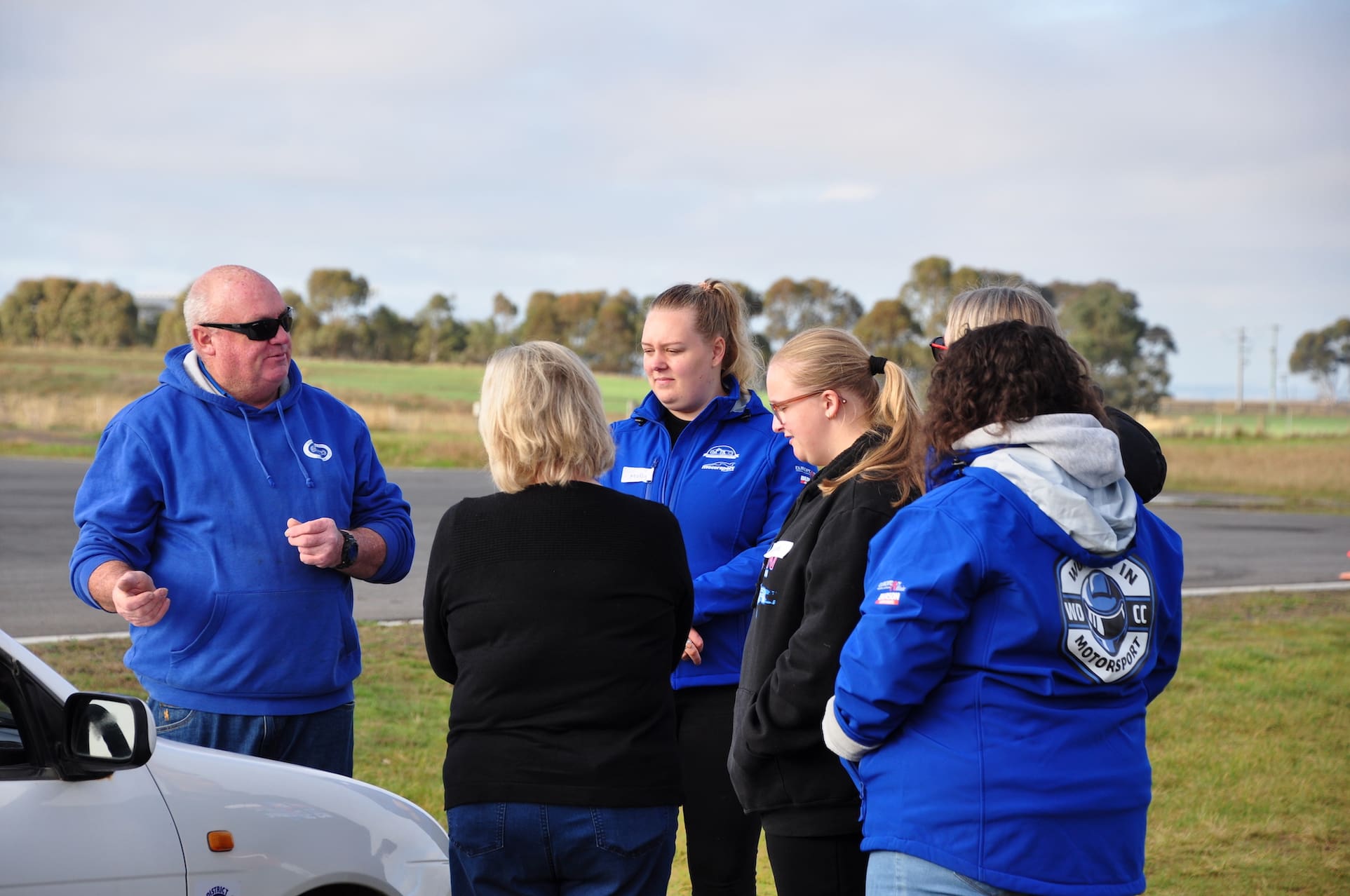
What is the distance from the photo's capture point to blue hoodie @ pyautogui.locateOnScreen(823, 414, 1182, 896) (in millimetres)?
2330

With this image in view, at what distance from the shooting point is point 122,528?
3.47m

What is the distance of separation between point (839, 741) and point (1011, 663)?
1.35ft

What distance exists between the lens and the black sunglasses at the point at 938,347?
2932mm

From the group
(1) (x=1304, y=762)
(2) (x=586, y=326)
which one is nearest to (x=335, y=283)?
(2) (x=586, y=326)

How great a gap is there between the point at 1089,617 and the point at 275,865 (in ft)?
6.37

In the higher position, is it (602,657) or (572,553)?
(572,553)

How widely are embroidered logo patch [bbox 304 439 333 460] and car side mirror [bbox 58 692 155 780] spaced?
141 cm

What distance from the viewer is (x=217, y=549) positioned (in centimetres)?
352

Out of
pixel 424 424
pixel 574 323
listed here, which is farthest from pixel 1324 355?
pixel 424 424

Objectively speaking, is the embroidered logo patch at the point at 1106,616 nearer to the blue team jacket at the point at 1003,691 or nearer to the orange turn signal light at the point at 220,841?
the blue team jacket at the point at 1003,691

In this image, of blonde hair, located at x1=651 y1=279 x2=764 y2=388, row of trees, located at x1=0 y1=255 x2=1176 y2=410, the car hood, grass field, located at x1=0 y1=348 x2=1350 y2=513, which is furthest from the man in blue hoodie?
row of trees, located at x1=0 y1=255 x2=1176 y2=410

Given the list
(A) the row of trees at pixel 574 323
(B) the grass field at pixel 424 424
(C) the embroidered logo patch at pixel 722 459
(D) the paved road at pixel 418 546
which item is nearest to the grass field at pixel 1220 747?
(D) the paved road at pixel 418 546

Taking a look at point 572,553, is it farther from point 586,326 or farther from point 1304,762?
point 586,326

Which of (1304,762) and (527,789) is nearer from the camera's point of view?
(527,789)
